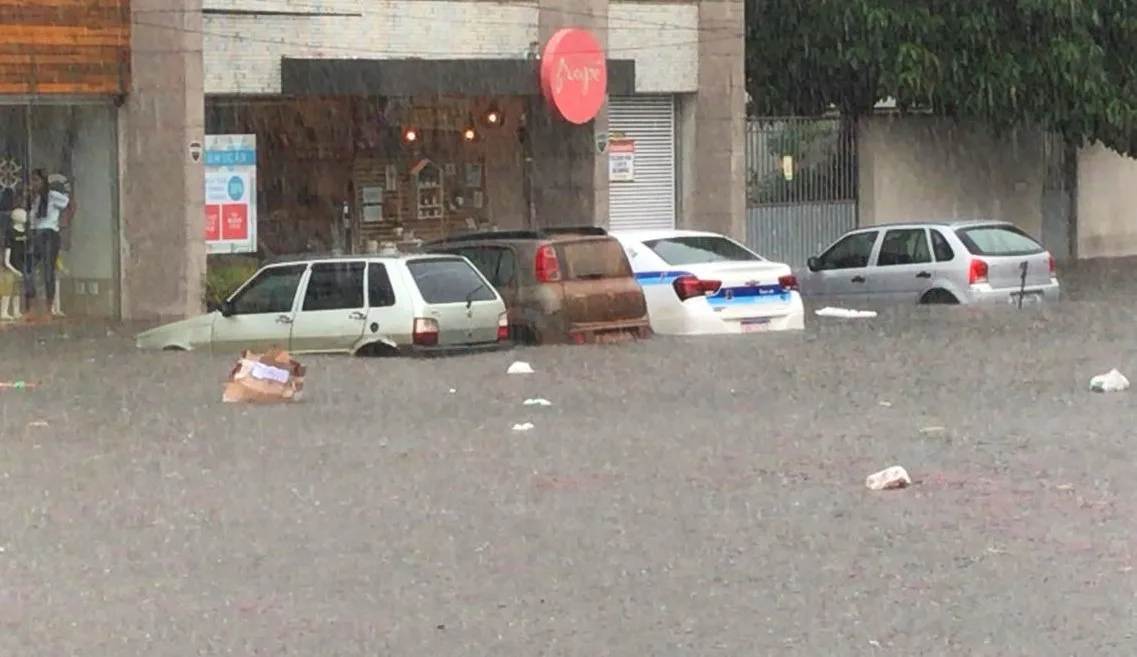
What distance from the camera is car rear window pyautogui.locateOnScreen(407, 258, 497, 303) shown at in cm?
2031

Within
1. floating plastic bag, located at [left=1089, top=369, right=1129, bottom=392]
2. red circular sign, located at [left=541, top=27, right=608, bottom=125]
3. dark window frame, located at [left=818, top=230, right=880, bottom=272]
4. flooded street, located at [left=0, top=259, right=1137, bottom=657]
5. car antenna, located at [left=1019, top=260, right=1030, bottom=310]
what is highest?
red circular sign, located at [left=541, top=27, right=608, bottom=125]

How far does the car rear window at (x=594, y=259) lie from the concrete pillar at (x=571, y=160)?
8.32m

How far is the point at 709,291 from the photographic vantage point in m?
22.4

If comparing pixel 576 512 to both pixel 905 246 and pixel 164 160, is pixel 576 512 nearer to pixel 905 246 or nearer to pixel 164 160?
pixel 164 160

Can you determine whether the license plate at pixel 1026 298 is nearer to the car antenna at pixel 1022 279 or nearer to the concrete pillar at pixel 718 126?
the car antenna at pixel 1022 279

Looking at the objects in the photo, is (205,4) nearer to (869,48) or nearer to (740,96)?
(740,96)

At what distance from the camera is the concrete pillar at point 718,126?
31.9 metres

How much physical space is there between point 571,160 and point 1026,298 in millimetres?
7915

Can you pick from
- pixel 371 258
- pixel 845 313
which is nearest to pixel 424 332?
pixel 371 258

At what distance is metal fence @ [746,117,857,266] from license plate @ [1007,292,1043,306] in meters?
8.38

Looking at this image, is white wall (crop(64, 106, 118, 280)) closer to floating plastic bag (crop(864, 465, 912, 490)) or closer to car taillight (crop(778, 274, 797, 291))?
car taillight (crop(778, 274, 797, 291))

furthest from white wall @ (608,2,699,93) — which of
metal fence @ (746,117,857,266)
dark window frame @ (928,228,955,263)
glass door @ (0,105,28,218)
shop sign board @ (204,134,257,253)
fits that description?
glass door @ (0,105,28,218)

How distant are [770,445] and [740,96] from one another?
18556 mm

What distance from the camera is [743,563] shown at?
1001 centimetres
